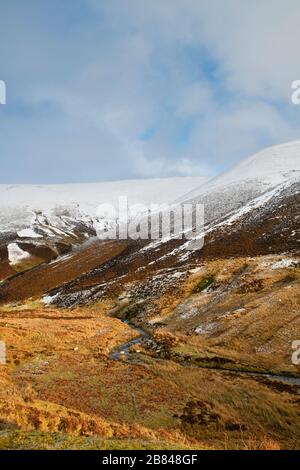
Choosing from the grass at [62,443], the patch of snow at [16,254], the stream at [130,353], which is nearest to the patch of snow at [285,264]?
the stream at [130,353]

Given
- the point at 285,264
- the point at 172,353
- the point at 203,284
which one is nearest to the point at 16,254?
the point at 203,284

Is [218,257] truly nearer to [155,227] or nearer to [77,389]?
[77,389]

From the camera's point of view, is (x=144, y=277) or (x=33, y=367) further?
(x=144, y=277)

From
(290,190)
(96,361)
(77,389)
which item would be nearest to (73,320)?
(96,361)

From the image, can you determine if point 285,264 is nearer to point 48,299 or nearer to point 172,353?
point 172,353

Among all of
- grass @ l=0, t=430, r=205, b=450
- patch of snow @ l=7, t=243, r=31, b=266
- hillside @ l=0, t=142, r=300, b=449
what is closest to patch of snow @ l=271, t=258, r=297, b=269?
hillside @ l=0, t=142, r=300, b=449

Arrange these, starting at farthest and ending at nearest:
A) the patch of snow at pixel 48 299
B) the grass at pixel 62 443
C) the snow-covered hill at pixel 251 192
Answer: the snow-covered hill at pixel 251 192
the patch of snow at pixel 48 299
the grass at pixel 62 443

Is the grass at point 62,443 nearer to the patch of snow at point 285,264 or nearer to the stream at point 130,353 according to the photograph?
the stream at point 130,353

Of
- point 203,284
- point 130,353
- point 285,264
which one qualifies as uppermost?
point 285,264

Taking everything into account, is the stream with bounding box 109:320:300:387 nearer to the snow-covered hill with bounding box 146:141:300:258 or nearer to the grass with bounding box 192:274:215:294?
the grass with bounding box 192:274:215:294

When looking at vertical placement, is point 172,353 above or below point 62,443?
below

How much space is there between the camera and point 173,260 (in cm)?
8675

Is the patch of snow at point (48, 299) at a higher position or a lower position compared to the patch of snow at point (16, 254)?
lower

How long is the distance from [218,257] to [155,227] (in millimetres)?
72692
